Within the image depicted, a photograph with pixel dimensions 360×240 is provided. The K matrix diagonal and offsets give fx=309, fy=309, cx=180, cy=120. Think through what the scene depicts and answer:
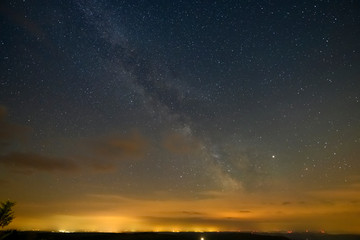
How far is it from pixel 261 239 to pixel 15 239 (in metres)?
55.4

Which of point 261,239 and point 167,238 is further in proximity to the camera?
point 261,239

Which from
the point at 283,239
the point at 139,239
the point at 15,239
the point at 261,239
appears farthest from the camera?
the point at 283,239

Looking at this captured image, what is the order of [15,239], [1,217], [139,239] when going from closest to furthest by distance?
1. [1,217]
2. [15,239]
3. [139,239]

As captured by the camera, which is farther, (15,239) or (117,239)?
(117,239)

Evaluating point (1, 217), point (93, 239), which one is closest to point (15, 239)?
point (93, 239)

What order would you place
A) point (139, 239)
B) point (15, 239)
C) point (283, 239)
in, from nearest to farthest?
1. point (15, 239)
2. point (139, 239)
3. point (283, 239)

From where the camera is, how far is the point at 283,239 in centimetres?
8169

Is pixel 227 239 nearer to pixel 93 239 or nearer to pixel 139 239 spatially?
pixel 139 239

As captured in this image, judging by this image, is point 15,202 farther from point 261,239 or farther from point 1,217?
point 261,239

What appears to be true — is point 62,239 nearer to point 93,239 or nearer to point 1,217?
point 93,239

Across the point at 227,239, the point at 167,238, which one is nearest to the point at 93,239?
the point at 167,238

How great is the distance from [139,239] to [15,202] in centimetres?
5314

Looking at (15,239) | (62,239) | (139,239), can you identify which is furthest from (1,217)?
(62,239)

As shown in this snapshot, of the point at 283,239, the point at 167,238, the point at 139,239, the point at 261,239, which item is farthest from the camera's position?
the point at 283,239
